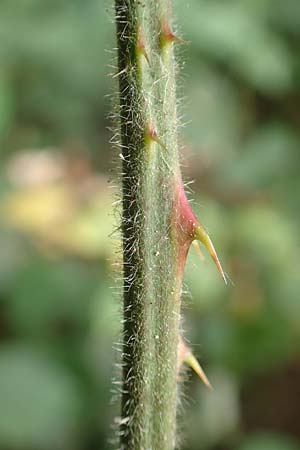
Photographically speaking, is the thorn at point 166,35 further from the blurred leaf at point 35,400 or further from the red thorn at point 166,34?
the blurred leaf at point 35,400

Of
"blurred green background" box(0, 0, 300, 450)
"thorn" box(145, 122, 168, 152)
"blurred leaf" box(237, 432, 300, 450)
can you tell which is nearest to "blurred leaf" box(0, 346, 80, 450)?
"blurred green background" box(0, 0, 300, 450)

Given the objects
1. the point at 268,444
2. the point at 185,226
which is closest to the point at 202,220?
the point at 268,444

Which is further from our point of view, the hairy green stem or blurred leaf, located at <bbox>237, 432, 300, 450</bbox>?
blurred leaf, located at <bbox>237, 432, 300, 450</bbox>

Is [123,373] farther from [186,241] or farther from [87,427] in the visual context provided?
[87,427]

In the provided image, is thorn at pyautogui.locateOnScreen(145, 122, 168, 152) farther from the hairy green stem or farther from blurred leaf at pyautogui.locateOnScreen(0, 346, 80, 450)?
blurred leaf at pyautogui.locateOnScreen(0, 346, 80, 450)

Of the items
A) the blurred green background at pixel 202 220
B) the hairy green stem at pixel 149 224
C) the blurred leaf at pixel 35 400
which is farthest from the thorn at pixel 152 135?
the blurred leaf at pixel 35 400

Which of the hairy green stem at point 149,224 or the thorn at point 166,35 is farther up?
the thorn at point 166,35

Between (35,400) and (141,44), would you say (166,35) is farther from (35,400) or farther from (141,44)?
(35,400)
